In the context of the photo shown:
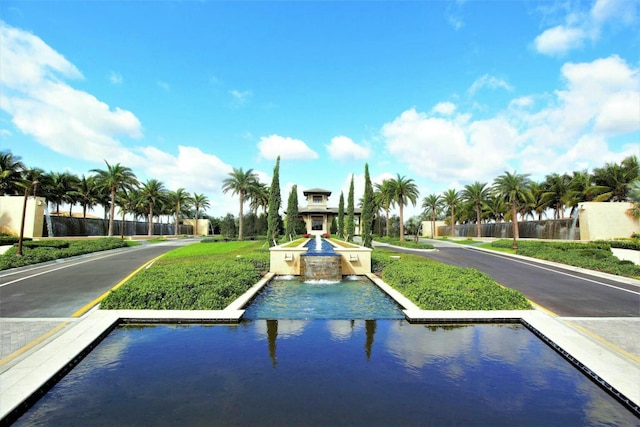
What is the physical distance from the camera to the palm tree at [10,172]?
1497 inches

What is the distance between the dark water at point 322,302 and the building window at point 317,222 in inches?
1627

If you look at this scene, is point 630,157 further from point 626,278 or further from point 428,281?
point 428,281

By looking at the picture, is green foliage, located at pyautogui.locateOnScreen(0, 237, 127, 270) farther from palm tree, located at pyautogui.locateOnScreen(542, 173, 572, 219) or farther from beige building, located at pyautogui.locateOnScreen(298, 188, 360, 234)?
palm tree, located at pyautogui.locateOnScreen(542, 173, 572, 219)

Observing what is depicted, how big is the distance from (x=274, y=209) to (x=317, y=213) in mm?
28979

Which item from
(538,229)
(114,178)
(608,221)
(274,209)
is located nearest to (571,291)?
(274,209)

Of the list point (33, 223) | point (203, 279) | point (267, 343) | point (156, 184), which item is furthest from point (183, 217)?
point (267, 343)

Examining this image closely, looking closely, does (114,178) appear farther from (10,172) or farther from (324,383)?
(324,383)

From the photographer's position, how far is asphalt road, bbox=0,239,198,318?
10031 millimetres

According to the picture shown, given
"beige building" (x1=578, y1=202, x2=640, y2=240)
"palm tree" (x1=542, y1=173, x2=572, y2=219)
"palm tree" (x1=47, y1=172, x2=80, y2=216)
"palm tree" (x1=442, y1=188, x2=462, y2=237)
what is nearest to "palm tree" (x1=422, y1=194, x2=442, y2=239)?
"palm tree" (x1=442, y1=188, x2=462, y2=237)

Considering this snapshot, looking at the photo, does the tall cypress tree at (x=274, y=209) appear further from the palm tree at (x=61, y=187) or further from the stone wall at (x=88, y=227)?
the palm tree at (x=61, y=187)

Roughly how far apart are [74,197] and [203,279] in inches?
2167

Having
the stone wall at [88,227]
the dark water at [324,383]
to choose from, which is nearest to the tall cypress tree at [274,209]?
the dark water at [324,383]

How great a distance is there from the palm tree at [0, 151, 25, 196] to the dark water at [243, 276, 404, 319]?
4290 cm

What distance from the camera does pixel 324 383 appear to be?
5328 millimetres
